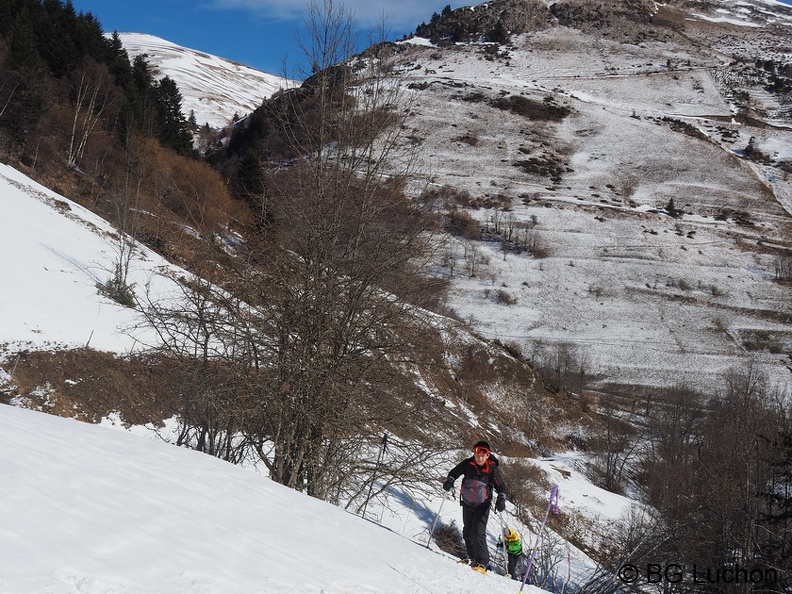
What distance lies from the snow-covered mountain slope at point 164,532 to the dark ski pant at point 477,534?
85 centimetres

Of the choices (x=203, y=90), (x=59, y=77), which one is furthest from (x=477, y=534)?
(x=203, y=90)

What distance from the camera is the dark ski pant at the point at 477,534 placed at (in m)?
7.79

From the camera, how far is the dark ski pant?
25.6ft

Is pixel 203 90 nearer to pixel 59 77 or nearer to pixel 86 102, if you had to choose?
pixel 59 77

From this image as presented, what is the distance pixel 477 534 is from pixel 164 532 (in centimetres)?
487

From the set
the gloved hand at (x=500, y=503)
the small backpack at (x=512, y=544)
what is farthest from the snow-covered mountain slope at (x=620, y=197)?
the gloved hand at (x=500, y=503)

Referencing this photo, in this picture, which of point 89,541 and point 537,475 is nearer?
point 89,541

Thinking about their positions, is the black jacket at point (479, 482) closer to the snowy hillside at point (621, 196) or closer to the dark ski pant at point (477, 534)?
the dark ski pant at point (477, 534)

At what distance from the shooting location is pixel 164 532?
408 cm

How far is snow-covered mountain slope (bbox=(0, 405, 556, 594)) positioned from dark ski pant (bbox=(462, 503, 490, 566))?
855 mm

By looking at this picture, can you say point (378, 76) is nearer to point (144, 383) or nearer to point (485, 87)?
point (144, 383)

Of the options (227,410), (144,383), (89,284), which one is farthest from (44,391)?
(227,410)

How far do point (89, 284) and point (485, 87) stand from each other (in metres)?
97.0

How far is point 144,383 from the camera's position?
18.8 m
